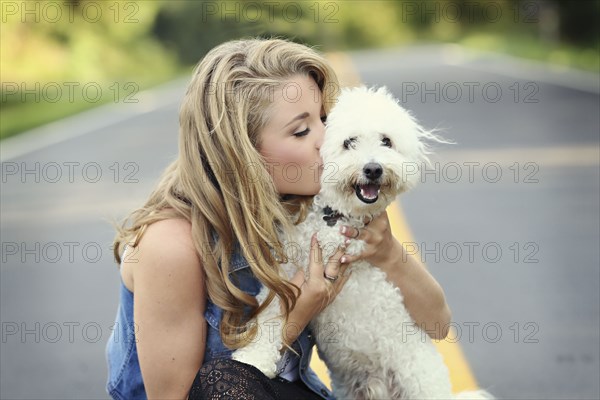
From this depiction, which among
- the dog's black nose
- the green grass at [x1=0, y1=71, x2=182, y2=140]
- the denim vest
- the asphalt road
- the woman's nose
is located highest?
the green grass at [x1=0, y1=71, x2=182, y2=140]

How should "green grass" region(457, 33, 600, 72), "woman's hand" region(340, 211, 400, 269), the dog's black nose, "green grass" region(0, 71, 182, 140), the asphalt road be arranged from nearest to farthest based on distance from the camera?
the dog's black nose < "woman's hand" region(340, 211, 400, 269) < the asphalt road < "green grass" region(0, 71, 182, 140) < "green grass" region(457, 33, 600, 72)

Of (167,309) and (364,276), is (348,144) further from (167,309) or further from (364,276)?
(167,309)

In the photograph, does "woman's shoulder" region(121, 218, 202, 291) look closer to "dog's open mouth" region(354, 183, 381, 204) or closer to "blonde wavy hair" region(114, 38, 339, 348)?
"blonde wavy hair" region(114, 38, 339, 348)

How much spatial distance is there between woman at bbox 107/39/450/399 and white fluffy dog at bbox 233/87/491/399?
6 centimetres

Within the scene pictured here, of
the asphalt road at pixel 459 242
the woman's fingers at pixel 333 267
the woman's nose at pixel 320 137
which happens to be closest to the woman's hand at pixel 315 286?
the woman's fingers at pixel 333 267

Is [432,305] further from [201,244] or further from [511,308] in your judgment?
[511,308]

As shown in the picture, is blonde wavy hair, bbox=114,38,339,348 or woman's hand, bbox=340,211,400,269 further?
woman's hand, bbox=340,211,400,269

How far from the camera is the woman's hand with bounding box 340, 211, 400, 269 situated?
12.4 feet

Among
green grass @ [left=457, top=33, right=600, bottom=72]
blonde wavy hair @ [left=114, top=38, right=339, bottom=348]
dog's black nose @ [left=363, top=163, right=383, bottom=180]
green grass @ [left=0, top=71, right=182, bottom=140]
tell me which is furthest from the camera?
green grass @ [left=457, top=33, right=600, bottom=72]

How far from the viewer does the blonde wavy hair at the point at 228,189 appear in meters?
3.60

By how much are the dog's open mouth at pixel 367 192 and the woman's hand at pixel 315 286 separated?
10.6 inches

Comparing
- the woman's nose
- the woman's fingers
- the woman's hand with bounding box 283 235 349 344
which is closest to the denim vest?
the woman's hand with bounding box 283 235 349 344

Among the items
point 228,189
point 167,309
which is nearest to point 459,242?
point 228,189

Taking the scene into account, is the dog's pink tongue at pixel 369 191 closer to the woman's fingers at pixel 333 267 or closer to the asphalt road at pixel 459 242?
the woman's fingers at pixel 333 267
